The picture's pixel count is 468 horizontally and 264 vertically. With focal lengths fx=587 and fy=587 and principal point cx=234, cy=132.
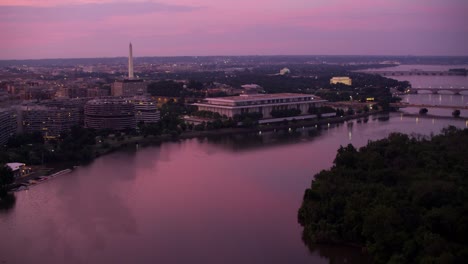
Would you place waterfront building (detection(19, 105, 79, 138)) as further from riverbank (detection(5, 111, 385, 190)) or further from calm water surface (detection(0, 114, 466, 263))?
calm water surface (detection(0, 114, 466, 263))

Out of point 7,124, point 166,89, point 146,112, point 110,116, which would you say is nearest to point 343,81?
point 166,89

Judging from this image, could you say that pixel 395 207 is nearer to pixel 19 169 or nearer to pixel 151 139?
pixel 19 169

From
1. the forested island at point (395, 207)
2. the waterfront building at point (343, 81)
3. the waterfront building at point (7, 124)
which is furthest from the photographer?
the waterfront building at point (343, 81)

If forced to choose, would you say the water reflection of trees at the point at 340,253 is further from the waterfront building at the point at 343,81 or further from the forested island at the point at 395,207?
the waterfront building at the point at 343,81

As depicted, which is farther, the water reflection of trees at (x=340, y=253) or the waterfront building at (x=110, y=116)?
the waterfront building at (x=110, y=116)

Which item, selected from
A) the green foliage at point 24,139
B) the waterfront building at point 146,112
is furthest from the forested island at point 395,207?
the waterfront building at point 146,112

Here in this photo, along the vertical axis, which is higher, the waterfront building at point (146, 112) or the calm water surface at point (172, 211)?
the waterfront building at point (146, 112)

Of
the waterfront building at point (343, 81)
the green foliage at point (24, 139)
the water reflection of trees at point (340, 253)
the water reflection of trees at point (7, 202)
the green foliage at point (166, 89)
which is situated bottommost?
the water reflection of trees at point (340, 253)
